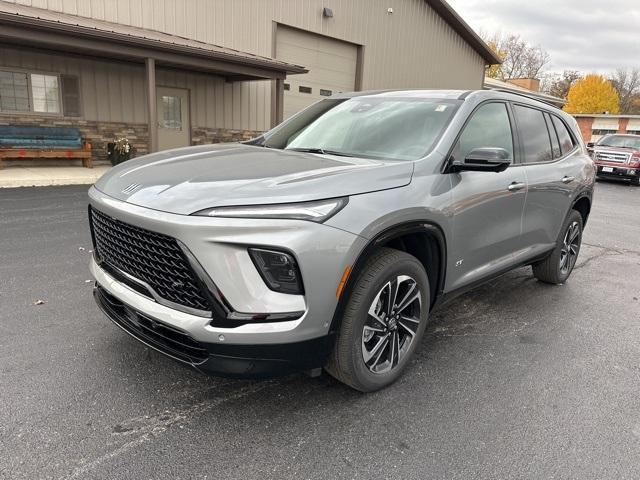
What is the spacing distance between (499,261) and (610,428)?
146cm

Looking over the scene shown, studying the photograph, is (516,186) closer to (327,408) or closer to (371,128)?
(371,128)

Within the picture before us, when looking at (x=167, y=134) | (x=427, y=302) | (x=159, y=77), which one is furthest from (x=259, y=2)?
(x=427, y=302)

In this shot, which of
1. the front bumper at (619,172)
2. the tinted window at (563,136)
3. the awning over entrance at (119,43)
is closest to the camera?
the tinted window at (563,136)

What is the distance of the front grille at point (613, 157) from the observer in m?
18.4

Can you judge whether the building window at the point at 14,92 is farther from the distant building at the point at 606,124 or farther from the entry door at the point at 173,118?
the distant building at the point at 606,124

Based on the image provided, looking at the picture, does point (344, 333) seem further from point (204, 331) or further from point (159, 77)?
point (159, 77)

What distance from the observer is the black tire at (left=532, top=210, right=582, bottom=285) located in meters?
5.01

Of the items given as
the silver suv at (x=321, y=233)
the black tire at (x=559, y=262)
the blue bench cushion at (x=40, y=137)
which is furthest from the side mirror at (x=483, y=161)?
the blue bench cushion at (x=40, y=137)

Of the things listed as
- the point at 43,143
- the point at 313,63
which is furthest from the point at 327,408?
the point at 313,63

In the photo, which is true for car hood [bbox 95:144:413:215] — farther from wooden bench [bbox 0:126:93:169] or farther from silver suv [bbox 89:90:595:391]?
wooden bench [bbox 0:126:93:169]

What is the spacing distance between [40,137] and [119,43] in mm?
3405

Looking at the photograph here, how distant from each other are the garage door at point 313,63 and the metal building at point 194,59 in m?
0.04

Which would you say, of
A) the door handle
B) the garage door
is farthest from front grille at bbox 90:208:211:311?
the garage door

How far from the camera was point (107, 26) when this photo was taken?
12.2 metres
